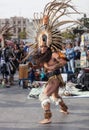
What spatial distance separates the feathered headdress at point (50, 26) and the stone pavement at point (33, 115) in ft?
4.73

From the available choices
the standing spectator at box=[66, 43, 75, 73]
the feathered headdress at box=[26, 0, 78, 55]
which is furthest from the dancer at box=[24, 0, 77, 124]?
the standing spectator at box=[66, 43, 75, 73]

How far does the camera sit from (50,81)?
27.6 feet

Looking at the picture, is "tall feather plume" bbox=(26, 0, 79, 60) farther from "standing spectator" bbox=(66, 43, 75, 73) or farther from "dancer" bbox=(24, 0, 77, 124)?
"standing spectator" bbox=(66, 43, 75, 73)

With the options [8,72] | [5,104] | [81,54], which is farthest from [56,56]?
[81,54]

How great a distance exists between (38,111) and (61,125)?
165cm

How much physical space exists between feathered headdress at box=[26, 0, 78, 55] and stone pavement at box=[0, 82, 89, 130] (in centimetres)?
144

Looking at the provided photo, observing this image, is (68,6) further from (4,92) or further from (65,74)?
(65,74)

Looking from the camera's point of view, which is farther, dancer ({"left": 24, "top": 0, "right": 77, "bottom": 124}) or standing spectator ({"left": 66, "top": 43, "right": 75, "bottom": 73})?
standing spectator ({"left": 66, "top": 43, "right": 75, "bottom": 73})

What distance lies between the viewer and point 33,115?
29.9ft

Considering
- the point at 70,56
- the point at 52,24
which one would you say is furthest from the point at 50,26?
the point at 70,56

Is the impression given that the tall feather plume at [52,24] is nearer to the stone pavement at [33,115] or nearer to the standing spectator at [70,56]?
the stone pavement at [33,115]

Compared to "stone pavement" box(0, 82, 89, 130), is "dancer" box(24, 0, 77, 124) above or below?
above

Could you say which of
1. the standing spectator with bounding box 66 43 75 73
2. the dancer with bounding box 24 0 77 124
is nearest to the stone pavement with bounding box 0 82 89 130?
the dancer with bounding box 24 0 77 124

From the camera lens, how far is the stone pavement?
7975 mm
